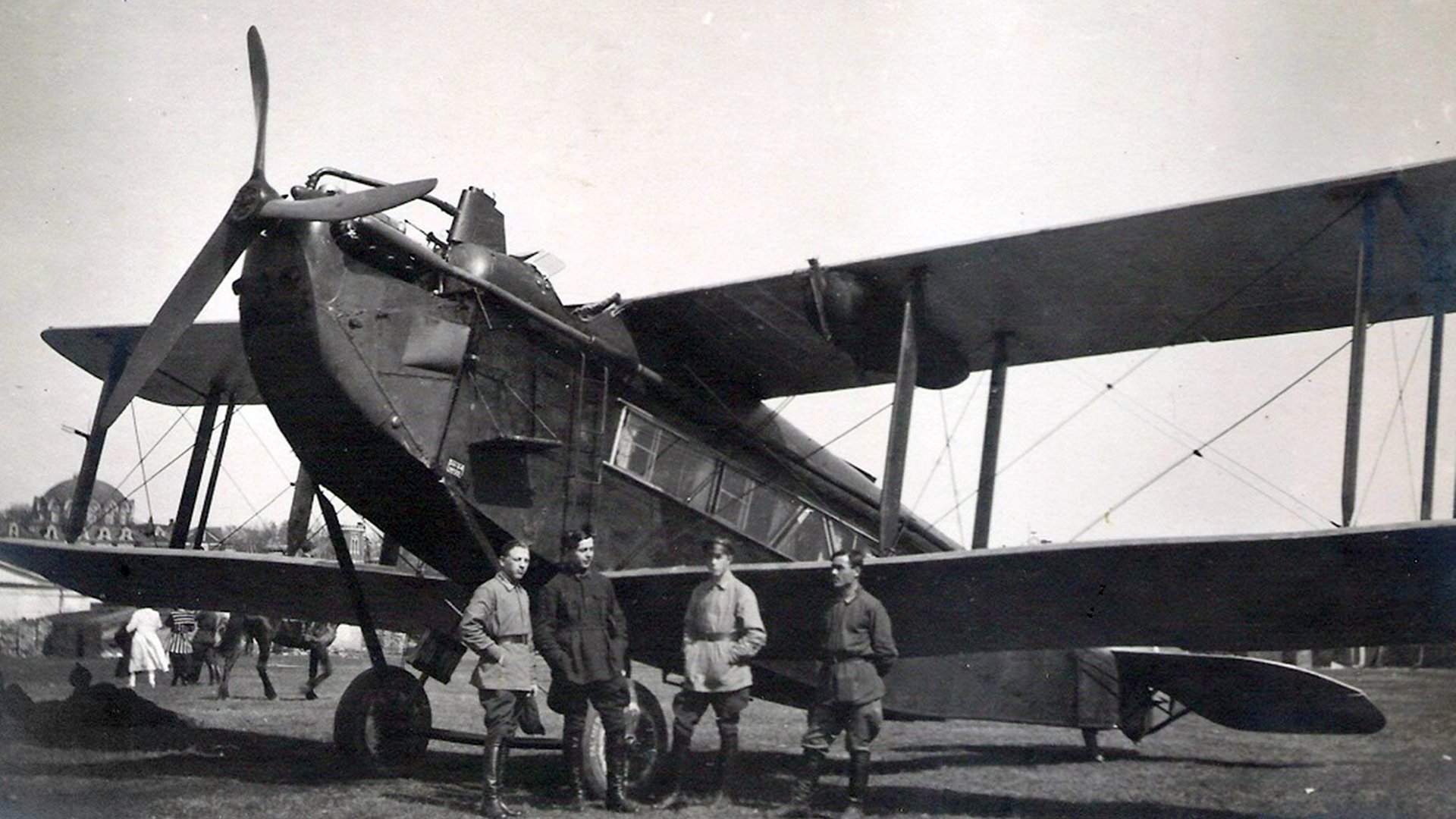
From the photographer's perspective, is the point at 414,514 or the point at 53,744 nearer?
the point at 414,514

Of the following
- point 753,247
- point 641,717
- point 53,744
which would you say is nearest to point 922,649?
point 641,717

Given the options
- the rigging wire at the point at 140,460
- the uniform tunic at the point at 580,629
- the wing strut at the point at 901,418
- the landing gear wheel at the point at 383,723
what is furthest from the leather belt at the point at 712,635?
the rigging wire at the point at 140,460

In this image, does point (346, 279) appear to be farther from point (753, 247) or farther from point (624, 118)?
point (753, 247)

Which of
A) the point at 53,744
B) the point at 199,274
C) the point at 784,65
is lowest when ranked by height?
the point at 53,744

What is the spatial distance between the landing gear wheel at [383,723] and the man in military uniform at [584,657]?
184cm

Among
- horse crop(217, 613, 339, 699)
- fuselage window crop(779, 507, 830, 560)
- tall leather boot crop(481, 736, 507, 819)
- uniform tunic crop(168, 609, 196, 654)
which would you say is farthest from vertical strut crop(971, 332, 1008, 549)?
uniform tunic crop(168, 609, 196, 654)

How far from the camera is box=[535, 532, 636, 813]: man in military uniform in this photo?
6.23 metres

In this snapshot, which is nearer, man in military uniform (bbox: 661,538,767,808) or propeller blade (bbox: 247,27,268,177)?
propeller blade (bbox: 247,27,268,177)

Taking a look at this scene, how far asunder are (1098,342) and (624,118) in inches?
A: 159

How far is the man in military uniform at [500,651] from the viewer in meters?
6.09

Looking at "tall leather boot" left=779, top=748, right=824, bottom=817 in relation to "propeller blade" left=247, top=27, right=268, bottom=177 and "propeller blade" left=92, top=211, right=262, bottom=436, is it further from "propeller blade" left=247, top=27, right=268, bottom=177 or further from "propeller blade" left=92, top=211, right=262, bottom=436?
"propeller blade" left=247, top=27, right=268, bottom=177

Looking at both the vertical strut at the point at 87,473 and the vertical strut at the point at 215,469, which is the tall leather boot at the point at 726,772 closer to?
the vertical strut at the point at 215,469

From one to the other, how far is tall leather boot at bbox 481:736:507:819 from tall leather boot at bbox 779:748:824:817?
5.12 ft

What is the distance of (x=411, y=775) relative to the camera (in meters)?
7.38
